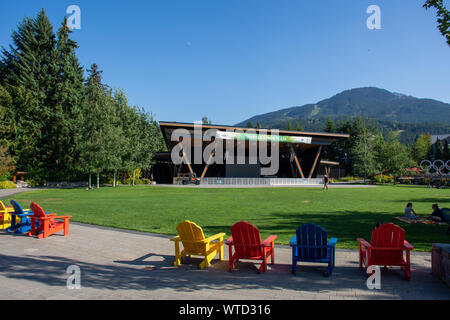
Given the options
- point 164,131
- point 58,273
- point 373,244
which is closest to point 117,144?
point 164,131

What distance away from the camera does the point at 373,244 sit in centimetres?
514

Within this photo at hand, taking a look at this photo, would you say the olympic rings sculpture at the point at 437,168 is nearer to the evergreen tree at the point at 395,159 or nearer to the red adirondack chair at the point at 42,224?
the evergreen tree at the point at 395,159

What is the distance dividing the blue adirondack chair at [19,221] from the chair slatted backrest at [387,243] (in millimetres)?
9042

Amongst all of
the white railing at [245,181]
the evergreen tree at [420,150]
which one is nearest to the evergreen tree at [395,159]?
the white railing at [245,181]

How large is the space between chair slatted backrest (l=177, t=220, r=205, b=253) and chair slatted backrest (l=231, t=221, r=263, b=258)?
69 centimetres

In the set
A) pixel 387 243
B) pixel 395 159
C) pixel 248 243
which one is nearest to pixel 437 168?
pixel 395 159

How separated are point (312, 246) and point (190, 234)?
89.6 inches

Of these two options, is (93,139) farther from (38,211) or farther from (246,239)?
(246,239)

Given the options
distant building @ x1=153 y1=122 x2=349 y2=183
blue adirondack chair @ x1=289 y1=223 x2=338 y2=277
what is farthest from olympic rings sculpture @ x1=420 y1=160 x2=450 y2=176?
blue adirondack chair @ x1=289 y1=223 x2=338 y2=277

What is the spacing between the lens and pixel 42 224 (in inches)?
329

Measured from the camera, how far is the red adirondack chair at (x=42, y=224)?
8250mm

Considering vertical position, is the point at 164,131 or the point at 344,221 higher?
the point at 164,131
